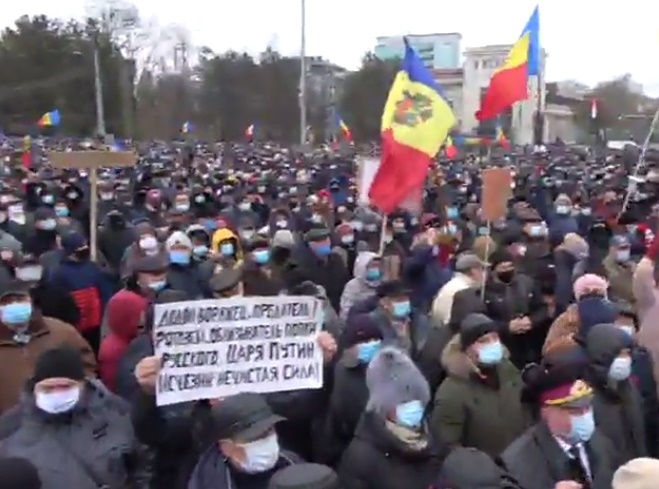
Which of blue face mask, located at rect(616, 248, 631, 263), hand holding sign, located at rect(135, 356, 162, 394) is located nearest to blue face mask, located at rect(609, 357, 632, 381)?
hand holding sign, located at rect(135, 356, 162, 394)

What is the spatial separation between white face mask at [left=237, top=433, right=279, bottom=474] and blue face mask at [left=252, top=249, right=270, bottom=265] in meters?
4.07

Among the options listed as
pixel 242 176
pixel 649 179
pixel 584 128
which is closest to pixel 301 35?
pixel 242 176

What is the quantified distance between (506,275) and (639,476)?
4696mm

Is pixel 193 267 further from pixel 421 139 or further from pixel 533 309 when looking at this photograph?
pixel 533 309

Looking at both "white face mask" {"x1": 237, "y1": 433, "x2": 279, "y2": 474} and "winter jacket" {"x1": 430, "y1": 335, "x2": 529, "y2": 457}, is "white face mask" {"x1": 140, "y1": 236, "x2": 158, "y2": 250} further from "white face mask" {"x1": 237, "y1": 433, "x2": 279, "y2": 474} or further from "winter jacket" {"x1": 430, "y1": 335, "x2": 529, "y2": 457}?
"white face mask" {"x1": 237, "y1": 433, "x2": 279, "y2": 474}

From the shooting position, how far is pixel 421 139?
7.67 m

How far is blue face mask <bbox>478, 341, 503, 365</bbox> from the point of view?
4.56 metres

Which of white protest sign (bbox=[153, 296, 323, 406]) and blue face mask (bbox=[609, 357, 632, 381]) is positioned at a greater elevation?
white protest sign (bbox=[153, 296, 323, 406])

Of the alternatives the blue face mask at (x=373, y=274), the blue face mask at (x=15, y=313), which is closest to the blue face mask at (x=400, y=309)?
the blue face mask at (x=373, y=274)

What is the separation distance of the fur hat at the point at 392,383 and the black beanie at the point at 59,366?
1.16m

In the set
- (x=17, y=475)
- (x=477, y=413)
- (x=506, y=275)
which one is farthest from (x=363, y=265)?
(x=17, y=475)

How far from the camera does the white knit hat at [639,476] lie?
2615 millimetres

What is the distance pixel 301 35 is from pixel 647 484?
91.6ft

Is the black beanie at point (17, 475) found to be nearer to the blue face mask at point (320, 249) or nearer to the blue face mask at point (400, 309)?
the blue face mask at point (400, 309)
